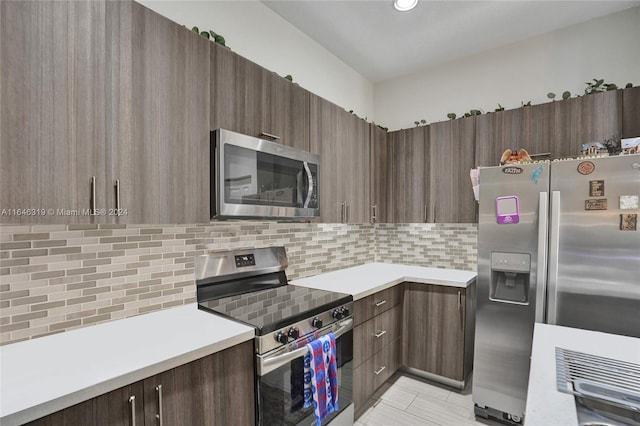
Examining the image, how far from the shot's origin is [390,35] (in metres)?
2.62

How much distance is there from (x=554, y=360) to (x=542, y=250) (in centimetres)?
95

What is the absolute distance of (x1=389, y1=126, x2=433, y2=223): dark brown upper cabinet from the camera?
116 inches

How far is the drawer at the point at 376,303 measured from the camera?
207 centimetres

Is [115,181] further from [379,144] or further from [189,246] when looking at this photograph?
[379,144]

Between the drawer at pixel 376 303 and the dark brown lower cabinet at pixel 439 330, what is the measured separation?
0.50ft

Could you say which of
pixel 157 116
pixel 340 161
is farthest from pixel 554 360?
pixel 157 116

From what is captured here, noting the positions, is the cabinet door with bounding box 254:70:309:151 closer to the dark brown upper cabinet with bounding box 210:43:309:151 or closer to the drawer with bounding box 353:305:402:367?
the dark brown upper cabinet with bounding box 210:43:309:151

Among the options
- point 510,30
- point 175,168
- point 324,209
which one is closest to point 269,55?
point 324,209

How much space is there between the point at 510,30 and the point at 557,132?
0.97 metres

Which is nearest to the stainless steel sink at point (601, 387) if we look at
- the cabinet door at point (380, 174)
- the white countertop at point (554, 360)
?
the white countertop at point (554, 360)

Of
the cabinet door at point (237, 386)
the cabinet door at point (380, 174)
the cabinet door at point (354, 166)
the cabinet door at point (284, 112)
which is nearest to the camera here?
the cabinet door at point (237, 386)

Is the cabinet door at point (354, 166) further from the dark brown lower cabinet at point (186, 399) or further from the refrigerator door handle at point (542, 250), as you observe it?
the dark brown lower cabinet at point (186, 399)

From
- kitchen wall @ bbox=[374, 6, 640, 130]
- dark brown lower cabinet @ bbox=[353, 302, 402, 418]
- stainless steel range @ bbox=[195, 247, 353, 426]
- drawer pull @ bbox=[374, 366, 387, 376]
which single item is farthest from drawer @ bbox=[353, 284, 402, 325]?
kitchen wall @ bbox=[374, 6, 640, 130]

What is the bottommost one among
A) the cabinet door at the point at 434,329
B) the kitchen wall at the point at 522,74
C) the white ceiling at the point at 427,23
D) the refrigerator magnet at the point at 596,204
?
the cabinet door at the point at 434,329
